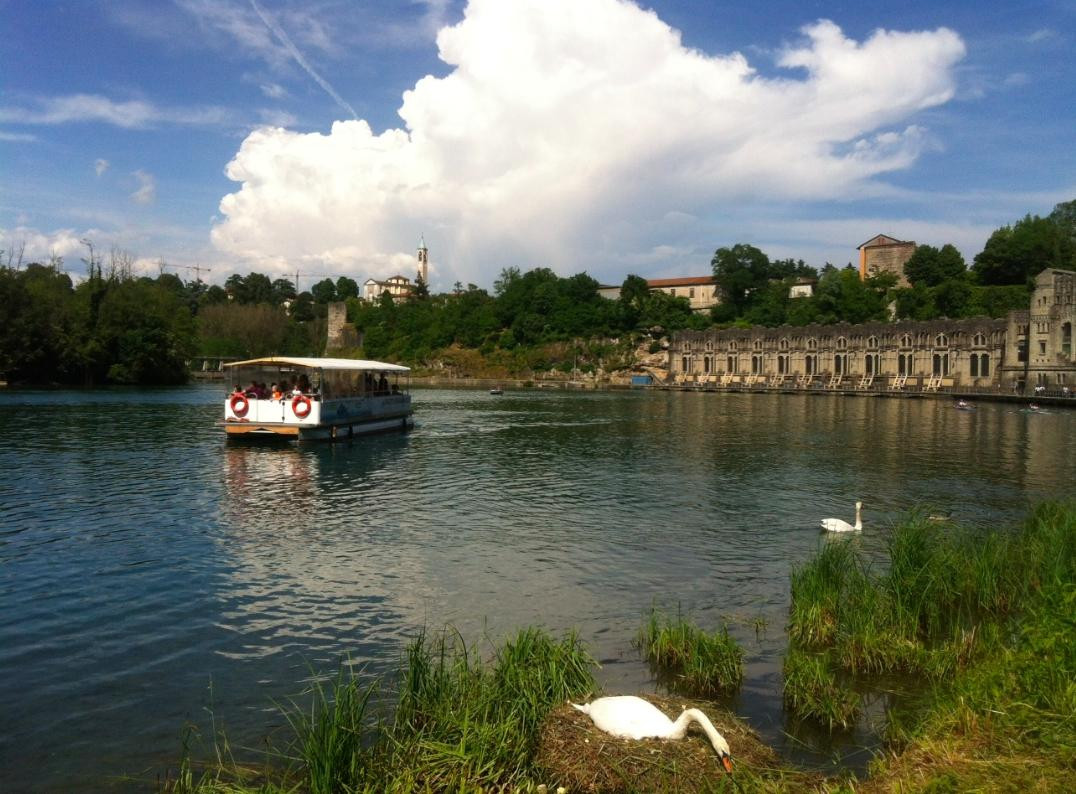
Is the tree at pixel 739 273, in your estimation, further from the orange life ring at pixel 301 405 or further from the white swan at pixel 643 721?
the white swan at pixel 643 721

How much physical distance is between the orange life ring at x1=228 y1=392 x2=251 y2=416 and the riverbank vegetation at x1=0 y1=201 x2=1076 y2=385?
64.1 metres

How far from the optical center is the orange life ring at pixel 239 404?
116 feet

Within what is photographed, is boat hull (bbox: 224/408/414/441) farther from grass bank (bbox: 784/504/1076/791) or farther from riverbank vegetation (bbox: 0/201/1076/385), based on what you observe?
riverbank vegetation (bbox: 0/201/1076/385)

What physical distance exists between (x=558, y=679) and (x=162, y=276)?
7949 inches

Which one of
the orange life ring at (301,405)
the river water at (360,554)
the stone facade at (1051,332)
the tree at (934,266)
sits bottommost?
the river water at (360,554)

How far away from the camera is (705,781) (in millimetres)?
6551

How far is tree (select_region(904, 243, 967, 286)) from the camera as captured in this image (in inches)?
5251

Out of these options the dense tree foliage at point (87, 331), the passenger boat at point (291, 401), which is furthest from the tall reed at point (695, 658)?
the dense tree foliage at point (87, 331)

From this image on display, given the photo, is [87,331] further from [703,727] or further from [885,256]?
[885,256]

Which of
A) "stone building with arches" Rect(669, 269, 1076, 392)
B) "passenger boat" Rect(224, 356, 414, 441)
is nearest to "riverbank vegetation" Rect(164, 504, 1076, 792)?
"passenger boat" Rect(224, 356, 414, 441)

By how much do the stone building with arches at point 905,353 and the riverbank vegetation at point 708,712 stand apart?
85.1 m

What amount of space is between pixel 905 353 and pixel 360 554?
109096 mm

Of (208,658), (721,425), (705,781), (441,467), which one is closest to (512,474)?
(441,467)

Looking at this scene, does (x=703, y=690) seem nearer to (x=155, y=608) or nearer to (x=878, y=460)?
(x=155, y=608)
